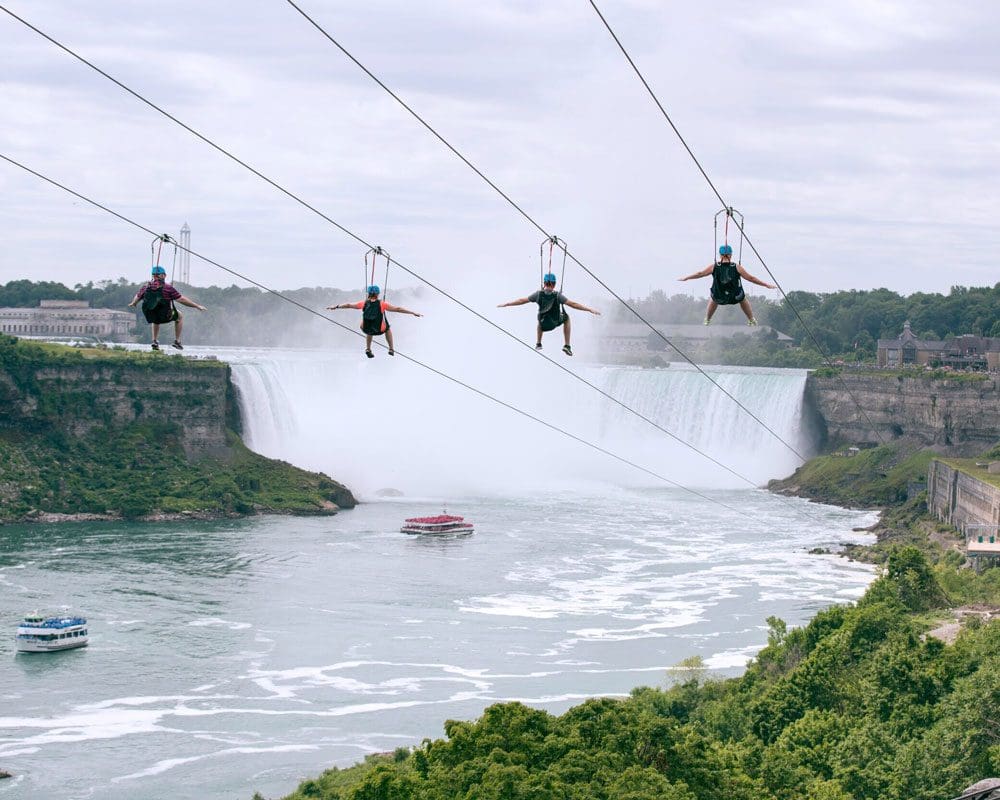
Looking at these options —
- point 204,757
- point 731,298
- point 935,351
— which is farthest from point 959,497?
point 731,298

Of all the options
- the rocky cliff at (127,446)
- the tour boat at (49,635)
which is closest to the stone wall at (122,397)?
the rocky cliff at (127,446)

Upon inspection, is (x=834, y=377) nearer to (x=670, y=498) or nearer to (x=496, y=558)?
(x=670, y=498)

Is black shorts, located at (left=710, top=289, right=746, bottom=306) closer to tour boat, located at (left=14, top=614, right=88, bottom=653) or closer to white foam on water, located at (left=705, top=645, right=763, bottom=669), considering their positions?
white foam on water, located at (left=705, top=645, right=763, bottom=669)

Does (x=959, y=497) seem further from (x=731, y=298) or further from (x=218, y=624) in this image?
(x=731, y=298)

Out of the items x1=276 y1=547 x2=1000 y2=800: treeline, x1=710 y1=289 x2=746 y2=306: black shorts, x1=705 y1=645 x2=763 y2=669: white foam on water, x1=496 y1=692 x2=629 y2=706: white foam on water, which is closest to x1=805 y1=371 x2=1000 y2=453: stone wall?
x1=705 y1=645 x2=763 y2=669: white foam on water

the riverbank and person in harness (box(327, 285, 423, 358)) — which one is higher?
person in harness (box(327, 285, 423, 358))

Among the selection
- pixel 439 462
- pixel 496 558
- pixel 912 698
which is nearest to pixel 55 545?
pixel 496 558
